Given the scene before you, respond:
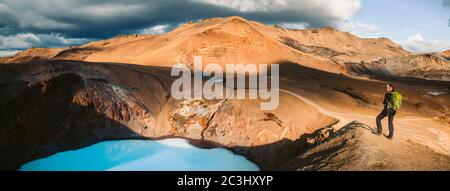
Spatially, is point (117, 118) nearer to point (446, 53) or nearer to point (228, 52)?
point (228, 52)

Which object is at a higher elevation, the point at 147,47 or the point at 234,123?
the point at 147,47

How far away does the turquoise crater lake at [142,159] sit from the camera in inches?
625

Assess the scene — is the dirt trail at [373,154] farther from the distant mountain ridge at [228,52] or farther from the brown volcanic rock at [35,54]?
the brown volcanic rock at [35,54]

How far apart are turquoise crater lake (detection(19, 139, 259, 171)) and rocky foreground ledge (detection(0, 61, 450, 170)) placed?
2.31 ft

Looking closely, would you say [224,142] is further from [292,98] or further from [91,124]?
[91,124]

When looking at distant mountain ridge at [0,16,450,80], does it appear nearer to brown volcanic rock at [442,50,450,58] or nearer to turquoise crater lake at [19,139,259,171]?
turquoise crater lake at [19,139,259,171]

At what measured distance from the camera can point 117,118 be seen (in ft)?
69.0

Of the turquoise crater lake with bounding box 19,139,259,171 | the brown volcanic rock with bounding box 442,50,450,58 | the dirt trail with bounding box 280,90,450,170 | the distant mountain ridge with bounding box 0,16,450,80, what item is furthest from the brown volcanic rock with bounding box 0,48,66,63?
the brown volcanic rock with bounding box 442,50,450,58

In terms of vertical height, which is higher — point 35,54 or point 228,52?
point 35,54

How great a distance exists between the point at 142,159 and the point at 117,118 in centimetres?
498

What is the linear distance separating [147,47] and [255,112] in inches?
1031

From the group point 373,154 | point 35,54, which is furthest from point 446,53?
point 373,154
